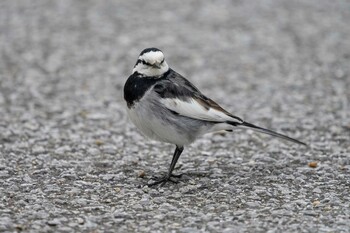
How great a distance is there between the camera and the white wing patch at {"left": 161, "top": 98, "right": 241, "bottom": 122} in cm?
702

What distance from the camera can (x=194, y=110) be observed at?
7125mm

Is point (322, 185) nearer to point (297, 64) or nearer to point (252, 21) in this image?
point (297, 64)

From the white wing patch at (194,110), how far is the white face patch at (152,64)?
35 centimetres

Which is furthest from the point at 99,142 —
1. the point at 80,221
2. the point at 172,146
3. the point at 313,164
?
the point at 80,221

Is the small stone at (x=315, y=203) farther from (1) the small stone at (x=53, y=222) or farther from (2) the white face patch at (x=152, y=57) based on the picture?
(1) the small stone at (x=53, y=222)

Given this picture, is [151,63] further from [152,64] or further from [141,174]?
[141,174]

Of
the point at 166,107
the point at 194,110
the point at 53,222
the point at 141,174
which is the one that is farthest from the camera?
the point at 141,174

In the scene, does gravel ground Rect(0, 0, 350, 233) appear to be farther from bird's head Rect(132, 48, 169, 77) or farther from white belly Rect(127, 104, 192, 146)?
bird's head Rect(132, 48, 169, 77)

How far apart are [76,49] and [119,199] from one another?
285 inches

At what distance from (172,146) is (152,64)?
223 cm

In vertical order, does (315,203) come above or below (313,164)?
below

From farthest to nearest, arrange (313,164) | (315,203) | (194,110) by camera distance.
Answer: (313,164) → (194,110) → (315,203)

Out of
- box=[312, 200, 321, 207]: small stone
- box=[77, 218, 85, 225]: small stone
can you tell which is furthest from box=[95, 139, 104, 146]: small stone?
Result: box=[312, 200, 321, 207]: small stone

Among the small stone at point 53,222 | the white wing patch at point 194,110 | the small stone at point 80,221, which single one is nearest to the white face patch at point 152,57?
the white wing patch at point 194,110
